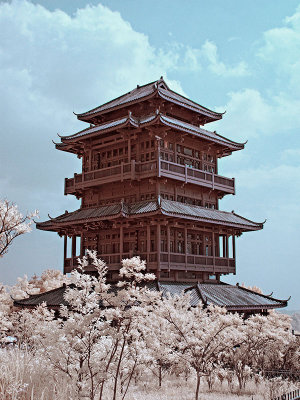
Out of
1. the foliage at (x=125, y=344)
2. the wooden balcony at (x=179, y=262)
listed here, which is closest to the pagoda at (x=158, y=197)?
the wooden balcony at (x=179, y=262)

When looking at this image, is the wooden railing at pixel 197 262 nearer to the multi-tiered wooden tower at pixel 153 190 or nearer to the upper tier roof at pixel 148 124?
the multi-tiered wooden tower at pixel 153 190

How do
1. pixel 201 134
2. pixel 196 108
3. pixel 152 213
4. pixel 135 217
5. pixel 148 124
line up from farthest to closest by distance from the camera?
pixel 196 108 → pixel 201 134 → pixel 148 124 → pixel 135 217 → pixel 152 213

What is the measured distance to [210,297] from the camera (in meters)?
26.8

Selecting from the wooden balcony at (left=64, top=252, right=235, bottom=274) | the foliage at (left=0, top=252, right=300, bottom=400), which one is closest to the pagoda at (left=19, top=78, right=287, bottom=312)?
the wooden balcony at (left=64, top=252, right=235, bottom=274)

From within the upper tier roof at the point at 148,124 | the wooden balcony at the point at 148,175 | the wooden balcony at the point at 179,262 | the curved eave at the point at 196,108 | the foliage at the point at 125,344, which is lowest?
the foliage at the point at 125,344

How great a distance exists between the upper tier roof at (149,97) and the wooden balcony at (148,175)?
189 inches

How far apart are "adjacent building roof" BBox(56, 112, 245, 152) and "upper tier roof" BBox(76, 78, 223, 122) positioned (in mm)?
1198

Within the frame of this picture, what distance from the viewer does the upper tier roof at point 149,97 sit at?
31.1 m

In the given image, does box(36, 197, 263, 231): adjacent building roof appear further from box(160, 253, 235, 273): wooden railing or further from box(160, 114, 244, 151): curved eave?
box(160, 114, 244, 151): curved eave

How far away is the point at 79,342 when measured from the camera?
1234 centimetres

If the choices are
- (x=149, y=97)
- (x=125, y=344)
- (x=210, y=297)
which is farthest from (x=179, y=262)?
(x=125, y=344)

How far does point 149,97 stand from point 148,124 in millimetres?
2958

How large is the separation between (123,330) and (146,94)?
70.9ft

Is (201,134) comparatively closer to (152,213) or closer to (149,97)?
(149,97)
